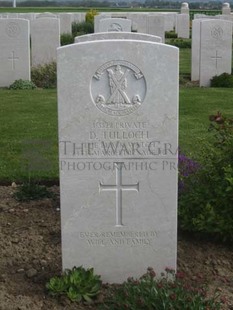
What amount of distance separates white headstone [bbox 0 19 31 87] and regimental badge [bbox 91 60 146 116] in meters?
9.91

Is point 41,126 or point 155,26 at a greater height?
point 155,26

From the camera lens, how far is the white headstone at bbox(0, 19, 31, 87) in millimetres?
13788

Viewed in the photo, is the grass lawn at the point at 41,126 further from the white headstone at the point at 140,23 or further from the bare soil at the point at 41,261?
the white headstone at the point at 140,23

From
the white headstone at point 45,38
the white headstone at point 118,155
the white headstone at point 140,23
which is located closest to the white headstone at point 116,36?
the white headstone at point 118,155

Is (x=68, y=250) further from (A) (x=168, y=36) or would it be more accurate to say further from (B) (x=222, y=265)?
(A) (x=168, y=36)

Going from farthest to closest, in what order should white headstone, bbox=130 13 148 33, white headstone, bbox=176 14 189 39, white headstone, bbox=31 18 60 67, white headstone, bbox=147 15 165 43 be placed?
white headstone, bbox=176 14 189 39 < white headstone, bbox=130 13 148 33 < white headstone, bbox=147 15 165 43 < white headstone, bbox=31 18 60 67

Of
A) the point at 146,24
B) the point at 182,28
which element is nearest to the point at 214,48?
the point at 146,24

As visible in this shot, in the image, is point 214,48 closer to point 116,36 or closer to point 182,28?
point 116,36

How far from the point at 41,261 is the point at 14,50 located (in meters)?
9.77

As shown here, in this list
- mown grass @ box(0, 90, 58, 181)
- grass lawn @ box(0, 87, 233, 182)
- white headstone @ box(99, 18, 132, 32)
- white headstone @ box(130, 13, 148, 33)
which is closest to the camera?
mown grass @ box(0, 90, 58, 181)

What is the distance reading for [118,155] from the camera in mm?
4230

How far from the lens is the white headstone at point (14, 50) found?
1379cm

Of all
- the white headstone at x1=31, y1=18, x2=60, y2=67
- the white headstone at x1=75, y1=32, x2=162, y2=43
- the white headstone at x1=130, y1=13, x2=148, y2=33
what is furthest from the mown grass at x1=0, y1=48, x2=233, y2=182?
the white headstone at x1=130, y1=13, x2=148, y2=33

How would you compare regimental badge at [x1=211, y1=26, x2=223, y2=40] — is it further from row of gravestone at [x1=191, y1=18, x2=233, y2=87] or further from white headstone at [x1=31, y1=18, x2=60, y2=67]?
white headstone at [x1=31, y1=18, x2=60, y2=67]
